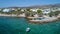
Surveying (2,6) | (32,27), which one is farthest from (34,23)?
(2,6)

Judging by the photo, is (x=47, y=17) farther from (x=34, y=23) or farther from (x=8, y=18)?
(x=8, y=18)

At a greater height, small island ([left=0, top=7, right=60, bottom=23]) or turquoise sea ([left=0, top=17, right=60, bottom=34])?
small island ([left=0, top=7, right=60, bottom=23])

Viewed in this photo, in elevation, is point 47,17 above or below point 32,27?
above

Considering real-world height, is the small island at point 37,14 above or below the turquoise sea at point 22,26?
above

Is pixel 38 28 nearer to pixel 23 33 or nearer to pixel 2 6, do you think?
pixel 23 33

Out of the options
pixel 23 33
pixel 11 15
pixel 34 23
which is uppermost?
pixel 11 15

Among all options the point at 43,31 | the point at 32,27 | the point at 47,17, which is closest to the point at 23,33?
the point at 32,27

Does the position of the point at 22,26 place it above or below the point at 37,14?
below
